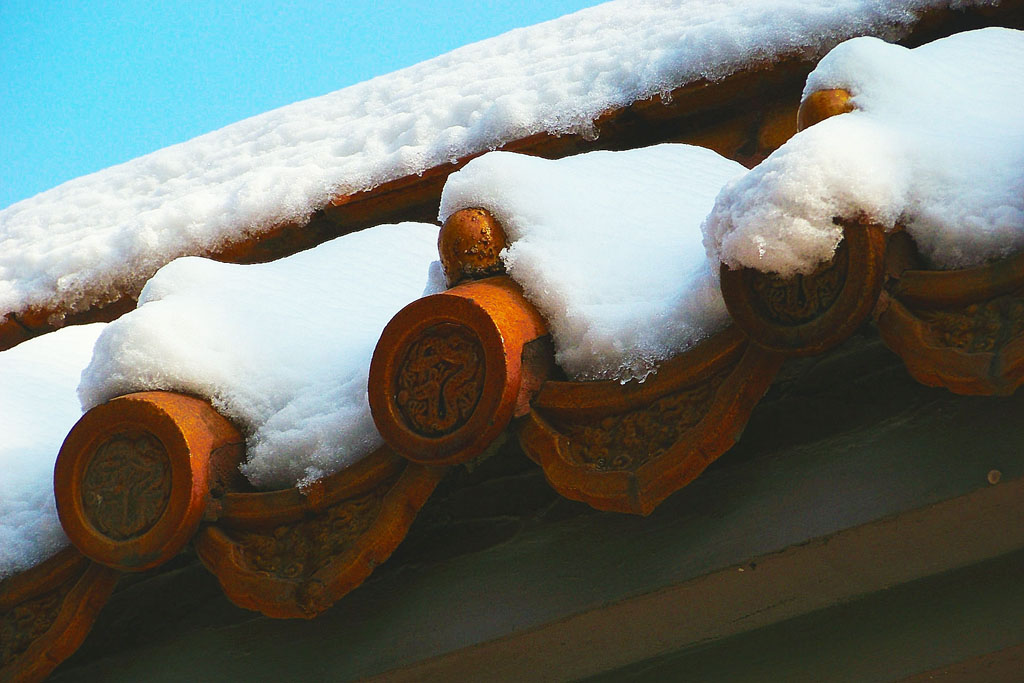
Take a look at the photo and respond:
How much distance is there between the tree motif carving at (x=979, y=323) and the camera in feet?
2.71

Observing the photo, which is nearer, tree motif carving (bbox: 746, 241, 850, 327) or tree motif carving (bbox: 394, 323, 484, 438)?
tree motif carving (bbox: 746, 241, 850, 327)

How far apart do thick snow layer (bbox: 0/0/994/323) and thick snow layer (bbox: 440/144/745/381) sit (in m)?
0.54

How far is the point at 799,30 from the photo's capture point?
1638 millimetres

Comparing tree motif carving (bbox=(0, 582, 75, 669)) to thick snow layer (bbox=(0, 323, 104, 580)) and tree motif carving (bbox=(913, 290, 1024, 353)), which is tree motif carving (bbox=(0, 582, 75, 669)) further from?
tree motif carving (bbox=(913, 290, 1024, 353))

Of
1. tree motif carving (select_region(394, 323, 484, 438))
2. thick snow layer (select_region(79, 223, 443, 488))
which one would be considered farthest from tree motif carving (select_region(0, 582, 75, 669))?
tree motif carving (select_region(394, 323, 484, 438))

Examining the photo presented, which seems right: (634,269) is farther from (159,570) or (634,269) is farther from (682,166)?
(159,570)

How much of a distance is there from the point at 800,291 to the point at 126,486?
0.71 meters

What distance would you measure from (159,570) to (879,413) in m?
0.86

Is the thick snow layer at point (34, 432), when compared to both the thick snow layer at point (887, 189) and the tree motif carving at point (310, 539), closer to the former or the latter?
the tree motif carving at point (310, 539)

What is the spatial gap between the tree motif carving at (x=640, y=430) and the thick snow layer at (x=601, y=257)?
1.6 inches

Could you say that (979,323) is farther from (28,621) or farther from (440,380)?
(28,621)

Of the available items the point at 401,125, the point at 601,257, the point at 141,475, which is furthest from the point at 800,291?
the point at 401,125

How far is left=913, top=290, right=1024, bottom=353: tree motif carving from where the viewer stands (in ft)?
2.71

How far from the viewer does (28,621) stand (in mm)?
1170
